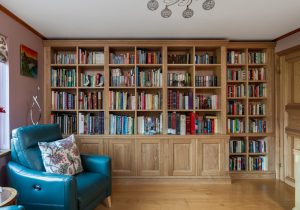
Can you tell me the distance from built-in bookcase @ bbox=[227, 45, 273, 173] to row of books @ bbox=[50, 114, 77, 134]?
2.50 m

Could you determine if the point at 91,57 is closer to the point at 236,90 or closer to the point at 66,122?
the point at 66,122

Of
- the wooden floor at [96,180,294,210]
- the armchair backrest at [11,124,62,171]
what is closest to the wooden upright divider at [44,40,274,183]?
the wooden floor at [96,180,294,210]

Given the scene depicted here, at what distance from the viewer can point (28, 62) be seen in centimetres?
320

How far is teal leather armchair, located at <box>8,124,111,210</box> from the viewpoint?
6.97 ft

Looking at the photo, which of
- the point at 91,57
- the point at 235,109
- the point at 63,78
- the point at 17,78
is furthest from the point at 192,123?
the point at 17,78

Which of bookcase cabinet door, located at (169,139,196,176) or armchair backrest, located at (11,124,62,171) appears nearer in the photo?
armchair backrest, located at (11,124,62,171)

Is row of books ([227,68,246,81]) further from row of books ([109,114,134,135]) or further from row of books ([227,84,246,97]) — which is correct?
row of books ([109,114,134,135])

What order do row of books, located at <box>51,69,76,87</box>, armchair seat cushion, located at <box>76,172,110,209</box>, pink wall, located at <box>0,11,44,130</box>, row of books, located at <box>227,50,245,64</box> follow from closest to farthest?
armchair seat cushion, located at <box>76,172,110,209</box>, pink wall, located at <box>0,11,44,130</box>, row of books, located at <box>51,69,76,87</box>, row of books, located at <box>227,50,245,64</box>

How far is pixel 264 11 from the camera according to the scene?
2701mm

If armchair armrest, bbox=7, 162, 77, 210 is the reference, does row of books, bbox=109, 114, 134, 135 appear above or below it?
above

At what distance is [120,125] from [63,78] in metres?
1.17

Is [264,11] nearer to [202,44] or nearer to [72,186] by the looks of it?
[202,44]

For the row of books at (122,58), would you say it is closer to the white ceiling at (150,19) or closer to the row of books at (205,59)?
the white ceiling at (150,19)

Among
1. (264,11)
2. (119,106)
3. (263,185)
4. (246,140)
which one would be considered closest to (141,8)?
(264,11)
